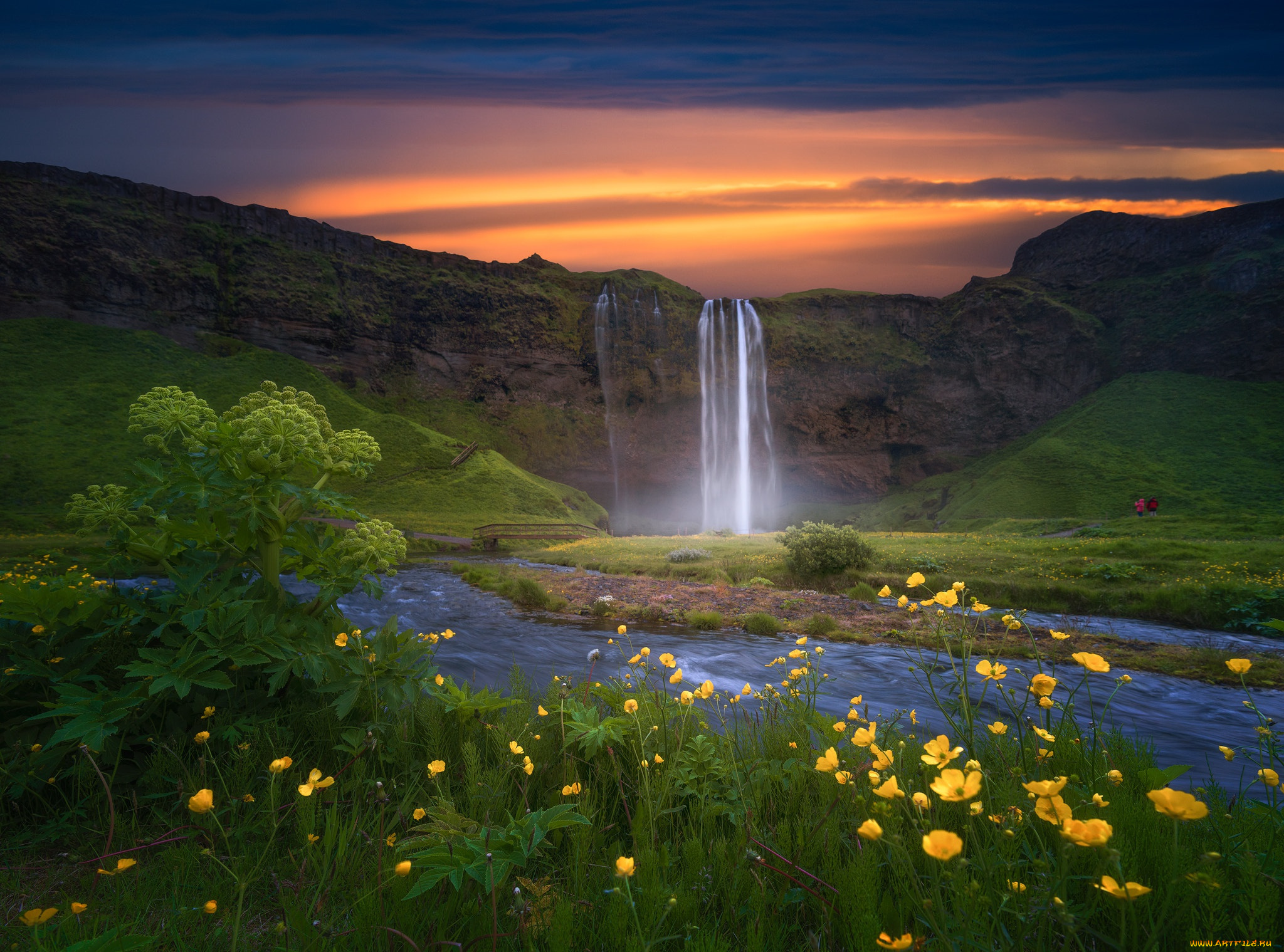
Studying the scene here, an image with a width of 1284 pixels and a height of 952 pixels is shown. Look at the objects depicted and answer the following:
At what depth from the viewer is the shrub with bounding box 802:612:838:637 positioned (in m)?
13.2

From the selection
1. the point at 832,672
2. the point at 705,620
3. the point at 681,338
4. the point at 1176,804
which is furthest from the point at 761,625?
the point at 681,338

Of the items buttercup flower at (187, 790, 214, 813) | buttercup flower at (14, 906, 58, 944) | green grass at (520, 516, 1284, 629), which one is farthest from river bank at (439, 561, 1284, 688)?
buttercup flower at (14, 906, 58, 944)

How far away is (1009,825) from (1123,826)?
23.7 inches

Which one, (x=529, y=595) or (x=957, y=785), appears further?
(x=529, y=595)

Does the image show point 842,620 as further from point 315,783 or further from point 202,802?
point 202,802

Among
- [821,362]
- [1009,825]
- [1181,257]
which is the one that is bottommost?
[1009,825]

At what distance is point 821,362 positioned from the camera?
305 ft

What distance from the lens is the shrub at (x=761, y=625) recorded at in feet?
43.1

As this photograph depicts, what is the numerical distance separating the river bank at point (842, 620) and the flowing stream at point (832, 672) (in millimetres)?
522

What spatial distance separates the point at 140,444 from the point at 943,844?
2446 inches

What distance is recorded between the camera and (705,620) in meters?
13.7

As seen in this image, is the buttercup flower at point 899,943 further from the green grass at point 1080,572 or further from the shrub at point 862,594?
the shrub at point 862,594

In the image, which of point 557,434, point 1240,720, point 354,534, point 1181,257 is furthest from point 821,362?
point 354,534

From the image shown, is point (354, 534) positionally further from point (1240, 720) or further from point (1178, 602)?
point (1178, 602)
